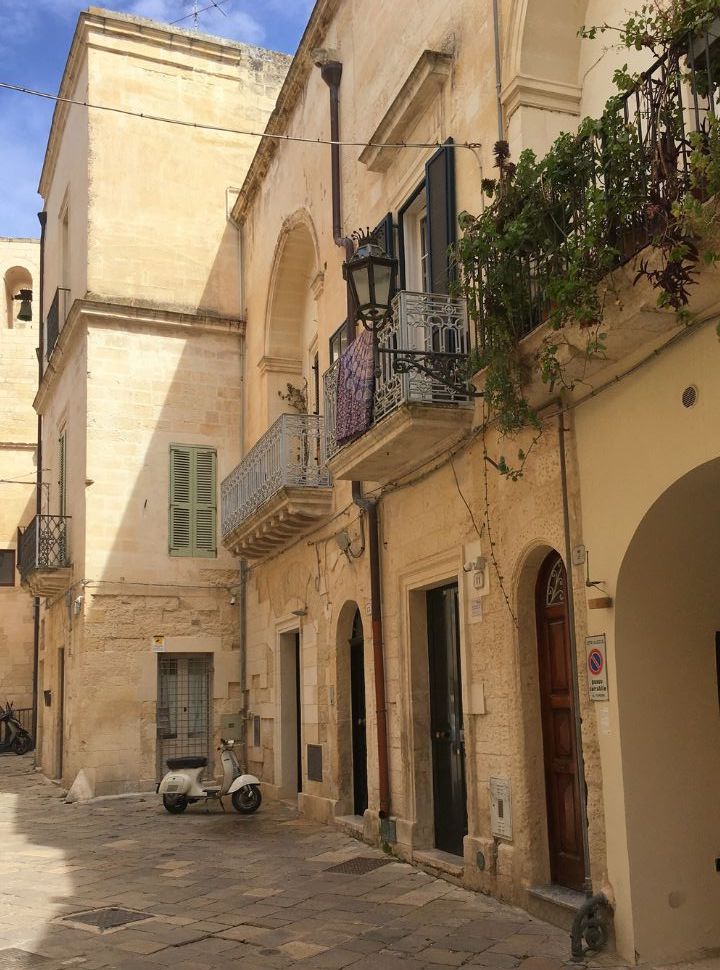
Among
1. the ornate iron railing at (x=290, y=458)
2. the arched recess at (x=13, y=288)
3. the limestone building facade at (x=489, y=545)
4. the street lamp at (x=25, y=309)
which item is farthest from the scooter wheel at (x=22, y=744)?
the ornate iron railing at (x=290, y=458)

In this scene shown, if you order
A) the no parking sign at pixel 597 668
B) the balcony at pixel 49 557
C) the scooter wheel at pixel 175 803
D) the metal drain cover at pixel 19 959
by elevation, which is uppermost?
the balcony at pixel 49 557

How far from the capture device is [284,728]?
13.8 meters

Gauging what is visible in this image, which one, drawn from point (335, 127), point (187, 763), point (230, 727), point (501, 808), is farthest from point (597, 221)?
point (230, 727)

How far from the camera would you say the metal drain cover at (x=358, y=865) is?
893 cm

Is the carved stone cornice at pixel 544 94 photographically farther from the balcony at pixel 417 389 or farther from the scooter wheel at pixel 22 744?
the scooter wheel at pixel 22 744

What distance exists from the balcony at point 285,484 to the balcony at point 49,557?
164 inches

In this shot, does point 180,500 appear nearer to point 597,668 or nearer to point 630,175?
point 597,668

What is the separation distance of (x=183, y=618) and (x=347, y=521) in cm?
565

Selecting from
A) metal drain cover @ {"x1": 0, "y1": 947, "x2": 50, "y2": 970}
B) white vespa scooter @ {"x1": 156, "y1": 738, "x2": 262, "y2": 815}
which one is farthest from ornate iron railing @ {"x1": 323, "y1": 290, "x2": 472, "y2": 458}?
white vespa scooter @ {"x1": 156, "y1": 738, "x2": 262, "y2": 815}

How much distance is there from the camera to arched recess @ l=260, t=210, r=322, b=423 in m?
14.8

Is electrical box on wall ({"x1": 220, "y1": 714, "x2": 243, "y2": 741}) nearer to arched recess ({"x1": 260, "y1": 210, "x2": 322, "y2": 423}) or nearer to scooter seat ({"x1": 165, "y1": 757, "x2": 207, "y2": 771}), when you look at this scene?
scooter seat ({"x1": 165, "y1": 757, "x2": 207, "y2": 771})

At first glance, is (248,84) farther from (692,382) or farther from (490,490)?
(692,382)

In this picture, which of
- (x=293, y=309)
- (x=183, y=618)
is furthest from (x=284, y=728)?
(x=293, y=309)

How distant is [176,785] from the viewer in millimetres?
12977
